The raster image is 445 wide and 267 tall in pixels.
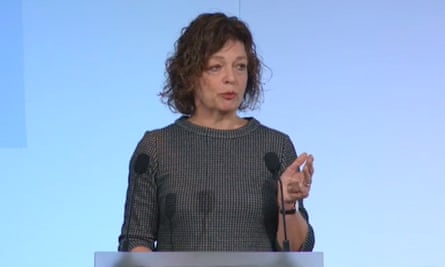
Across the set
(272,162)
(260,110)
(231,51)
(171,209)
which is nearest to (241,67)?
(231,51)

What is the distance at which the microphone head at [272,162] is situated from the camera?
1.69 meters

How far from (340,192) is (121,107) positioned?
73 cm

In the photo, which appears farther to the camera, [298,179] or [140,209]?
[140,209]

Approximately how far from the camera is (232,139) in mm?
1782

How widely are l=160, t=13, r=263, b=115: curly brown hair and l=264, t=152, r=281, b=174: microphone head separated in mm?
209

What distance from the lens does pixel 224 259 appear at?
136cm

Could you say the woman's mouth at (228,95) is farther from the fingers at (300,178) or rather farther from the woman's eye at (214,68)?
the fingers at (300,178)

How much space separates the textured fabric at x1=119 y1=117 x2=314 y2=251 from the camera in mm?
1679

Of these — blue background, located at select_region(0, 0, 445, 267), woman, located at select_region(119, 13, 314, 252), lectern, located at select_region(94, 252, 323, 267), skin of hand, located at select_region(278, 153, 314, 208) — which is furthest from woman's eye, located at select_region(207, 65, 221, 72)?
blue background, located at select_region(0, 0, 445, 267)

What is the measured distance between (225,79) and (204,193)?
22cm

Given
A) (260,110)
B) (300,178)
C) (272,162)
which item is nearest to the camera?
(300,178)

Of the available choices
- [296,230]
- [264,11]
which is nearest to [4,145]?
[264,11]

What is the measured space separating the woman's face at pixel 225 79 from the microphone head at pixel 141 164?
0.16 m

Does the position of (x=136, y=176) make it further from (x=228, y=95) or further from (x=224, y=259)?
(x=224, y=259)
